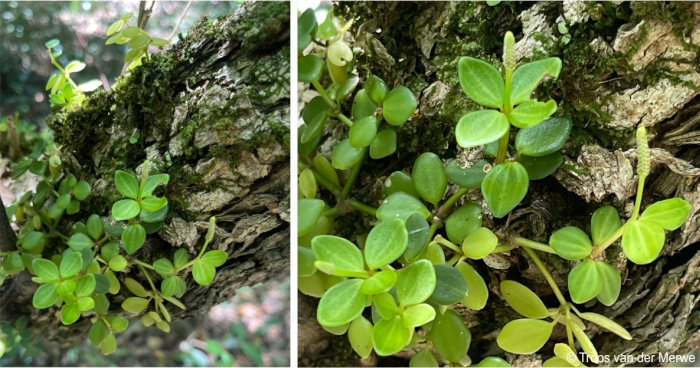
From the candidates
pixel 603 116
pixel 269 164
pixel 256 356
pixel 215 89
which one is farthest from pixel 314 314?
pixel 603 116

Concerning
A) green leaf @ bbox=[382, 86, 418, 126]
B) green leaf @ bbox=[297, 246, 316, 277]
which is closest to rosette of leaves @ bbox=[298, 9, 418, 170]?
green leaf @ bbox=[382, 86, 418, 126]

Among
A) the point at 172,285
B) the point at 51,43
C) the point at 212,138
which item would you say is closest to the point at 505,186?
the point at 212,138

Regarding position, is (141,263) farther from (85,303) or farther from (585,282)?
(585,282)

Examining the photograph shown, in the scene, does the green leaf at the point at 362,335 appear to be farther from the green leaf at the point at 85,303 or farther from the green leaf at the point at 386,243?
the green leaf at the point at 85,303

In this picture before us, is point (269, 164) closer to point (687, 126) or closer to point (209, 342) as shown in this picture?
point (209, 342)

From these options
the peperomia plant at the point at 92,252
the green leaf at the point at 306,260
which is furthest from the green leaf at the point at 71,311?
the green leaf at the point at 306,260

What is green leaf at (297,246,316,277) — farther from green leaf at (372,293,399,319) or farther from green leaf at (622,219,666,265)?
green leaf at (622,219,666,265)
